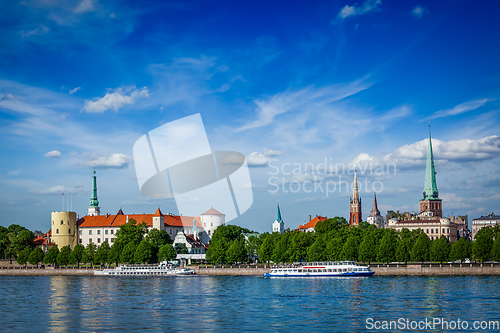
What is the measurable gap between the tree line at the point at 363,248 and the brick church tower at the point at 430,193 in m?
74.8

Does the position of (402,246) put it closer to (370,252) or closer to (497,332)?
(370,252)

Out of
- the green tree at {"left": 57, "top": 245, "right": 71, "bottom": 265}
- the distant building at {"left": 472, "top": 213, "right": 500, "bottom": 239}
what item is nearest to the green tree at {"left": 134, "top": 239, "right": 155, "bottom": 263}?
the green tree at {"left": 57, "top": 245, "right": 71, "bottom": 265}

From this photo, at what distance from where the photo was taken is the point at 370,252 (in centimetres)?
8175

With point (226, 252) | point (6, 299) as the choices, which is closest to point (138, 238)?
point (226, 252)

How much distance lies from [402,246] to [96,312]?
55402mm

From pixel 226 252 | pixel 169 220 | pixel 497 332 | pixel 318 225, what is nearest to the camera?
pixel 497 332

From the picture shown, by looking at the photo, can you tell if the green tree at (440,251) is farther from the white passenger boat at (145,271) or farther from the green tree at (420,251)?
the white passenger boat at (145,271)

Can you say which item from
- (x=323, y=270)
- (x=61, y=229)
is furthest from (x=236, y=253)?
(x=61, y=229)

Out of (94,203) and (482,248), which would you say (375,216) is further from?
(482,248)

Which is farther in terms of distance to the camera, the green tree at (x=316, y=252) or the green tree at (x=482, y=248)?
the green tree at (x=316, y=252)

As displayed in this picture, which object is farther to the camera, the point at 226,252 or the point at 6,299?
the point at 226,252

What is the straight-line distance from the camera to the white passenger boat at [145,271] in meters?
89.9

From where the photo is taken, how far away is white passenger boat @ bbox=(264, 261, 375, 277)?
74750mm

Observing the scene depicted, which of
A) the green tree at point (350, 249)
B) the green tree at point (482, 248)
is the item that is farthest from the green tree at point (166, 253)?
the green tree at point (482, 248)
